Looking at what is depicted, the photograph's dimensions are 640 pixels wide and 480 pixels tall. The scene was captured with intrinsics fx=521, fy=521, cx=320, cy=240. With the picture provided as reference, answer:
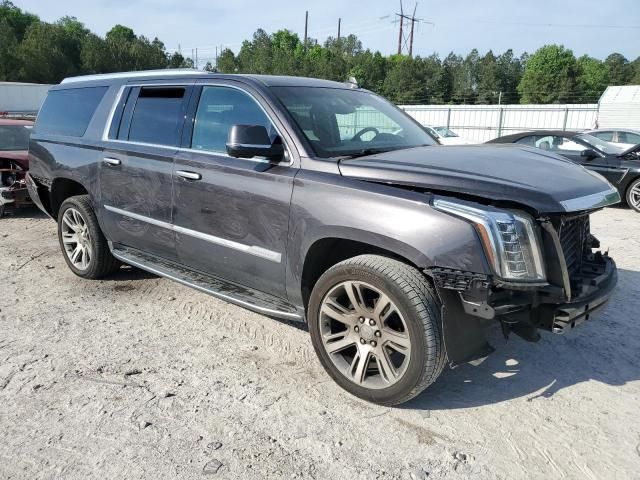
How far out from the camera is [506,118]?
25.6 meters

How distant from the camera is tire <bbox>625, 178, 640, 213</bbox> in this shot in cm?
955

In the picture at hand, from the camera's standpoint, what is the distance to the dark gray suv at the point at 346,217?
8.93ft

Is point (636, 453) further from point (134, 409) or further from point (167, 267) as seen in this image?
point (167, 267)

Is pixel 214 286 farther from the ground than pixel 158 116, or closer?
closer

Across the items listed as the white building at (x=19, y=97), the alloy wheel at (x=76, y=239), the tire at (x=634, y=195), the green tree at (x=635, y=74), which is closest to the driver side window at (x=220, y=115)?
the alloy wheel at (x=76, y=239)

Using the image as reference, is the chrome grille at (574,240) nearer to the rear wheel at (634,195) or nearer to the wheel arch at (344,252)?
the wheel arch at (344,252)

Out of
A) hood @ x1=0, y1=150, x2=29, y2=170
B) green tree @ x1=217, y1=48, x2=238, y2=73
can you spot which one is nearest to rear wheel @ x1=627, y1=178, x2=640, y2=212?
hood @ x1=0, y1=150, x2=29, y2=170

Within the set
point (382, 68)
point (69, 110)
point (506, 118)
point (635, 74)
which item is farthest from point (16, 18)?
point (69, 110)

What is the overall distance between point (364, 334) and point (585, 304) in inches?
48.7

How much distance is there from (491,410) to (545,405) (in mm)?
348

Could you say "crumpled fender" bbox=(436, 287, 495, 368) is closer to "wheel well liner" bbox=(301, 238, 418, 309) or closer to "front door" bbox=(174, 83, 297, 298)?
"wheel well liner" bbox=(301, 238, 418, 309)

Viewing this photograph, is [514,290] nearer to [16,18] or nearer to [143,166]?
[143,166]

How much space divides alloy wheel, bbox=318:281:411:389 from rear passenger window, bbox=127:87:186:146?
6.21 ft

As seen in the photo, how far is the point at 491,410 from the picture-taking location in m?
3.09
